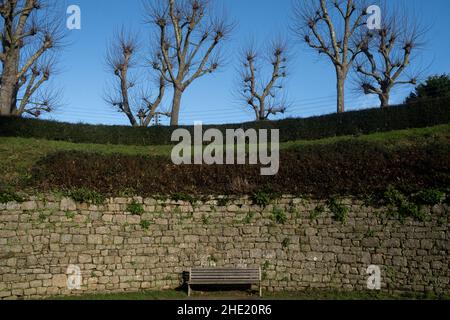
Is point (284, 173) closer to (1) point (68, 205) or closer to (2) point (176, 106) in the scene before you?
(1) point (68, 205)

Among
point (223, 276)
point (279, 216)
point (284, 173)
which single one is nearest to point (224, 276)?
point (223, 276)

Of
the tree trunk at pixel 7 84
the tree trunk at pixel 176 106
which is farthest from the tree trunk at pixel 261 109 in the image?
the tree trunk at pixel 7 84

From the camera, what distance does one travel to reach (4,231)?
1038cm

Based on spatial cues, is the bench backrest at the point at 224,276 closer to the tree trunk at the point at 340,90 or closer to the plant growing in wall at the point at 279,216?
the plant growing in wall at the point at 279,216

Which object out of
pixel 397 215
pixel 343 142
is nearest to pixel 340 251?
pixel 397 215

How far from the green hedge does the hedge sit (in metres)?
4.54

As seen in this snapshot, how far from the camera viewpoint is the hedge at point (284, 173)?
36.9ft

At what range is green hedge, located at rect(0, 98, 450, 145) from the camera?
53.2 feet

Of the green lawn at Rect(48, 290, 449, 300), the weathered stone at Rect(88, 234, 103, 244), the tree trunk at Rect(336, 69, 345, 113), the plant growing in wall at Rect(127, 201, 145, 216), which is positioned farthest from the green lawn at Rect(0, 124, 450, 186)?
the tree trunk at Rect(336, 69, 345, 113)

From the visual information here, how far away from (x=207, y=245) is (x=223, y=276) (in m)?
1.11

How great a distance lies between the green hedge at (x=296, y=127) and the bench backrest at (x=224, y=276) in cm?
831

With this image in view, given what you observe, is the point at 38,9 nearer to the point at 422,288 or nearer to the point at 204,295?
the point at 204,295

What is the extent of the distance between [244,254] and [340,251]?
2468 mm

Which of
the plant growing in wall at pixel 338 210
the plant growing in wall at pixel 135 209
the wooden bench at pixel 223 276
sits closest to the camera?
the wooden bench at pixel 223 276
